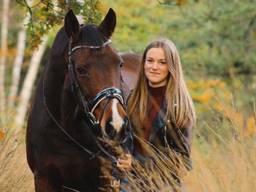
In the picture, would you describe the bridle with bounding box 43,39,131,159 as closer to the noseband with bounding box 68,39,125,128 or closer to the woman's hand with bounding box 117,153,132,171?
the noseband with bounding box 68,39,125,128

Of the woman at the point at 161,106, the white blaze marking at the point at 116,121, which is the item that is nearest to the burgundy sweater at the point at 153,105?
the woman at the point at 161,106

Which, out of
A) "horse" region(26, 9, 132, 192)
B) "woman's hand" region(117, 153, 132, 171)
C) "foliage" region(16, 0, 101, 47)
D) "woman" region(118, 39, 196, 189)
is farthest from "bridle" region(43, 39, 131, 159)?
"foliage" region(16, 0, 101, 47)

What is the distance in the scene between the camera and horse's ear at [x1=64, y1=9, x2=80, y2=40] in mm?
6441

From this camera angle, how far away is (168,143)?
6.06m

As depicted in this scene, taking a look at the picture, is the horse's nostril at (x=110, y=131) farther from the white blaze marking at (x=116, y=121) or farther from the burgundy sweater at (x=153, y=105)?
the burgundy sweater at (x=153, y=105)

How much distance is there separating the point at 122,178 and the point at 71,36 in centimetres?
114

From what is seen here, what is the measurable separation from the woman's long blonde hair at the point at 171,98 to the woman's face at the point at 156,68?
0.03 metres


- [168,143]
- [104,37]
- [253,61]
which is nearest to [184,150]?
[168,143]

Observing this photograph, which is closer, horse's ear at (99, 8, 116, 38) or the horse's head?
the horse's head

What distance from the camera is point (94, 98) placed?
607cm

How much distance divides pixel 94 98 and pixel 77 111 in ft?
1.63

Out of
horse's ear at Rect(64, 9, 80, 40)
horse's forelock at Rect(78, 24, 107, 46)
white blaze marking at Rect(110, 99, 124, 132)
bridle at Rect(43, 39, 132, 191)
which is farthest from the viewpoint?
horse's ear at Rect(64, 9, 80, 40)

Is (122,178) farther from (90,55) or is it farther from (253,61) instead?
(253,61)

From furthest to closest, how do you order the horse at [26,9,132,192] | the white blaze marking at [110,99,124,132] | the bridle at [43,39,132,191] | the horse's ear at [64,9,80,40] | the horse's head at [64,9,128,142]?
the horse's ear at [64,9,80,40], the horse at [26,9,132,192], the bridle at [43,39,132,191], the horse's head at [64,9,128,142], the white blaze marking at [110,99,124,132]
